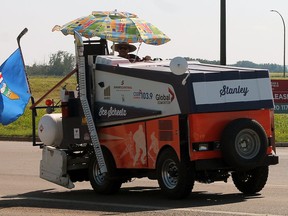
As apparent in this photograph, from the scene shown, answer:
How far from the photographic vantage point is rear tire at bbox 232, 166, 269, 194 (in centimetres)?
1433

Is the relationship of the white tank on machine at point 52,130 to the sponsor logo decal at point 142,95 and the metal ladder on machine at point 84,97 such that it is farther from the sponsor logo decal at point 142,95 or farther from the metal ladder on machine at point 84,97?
the sponsor logo decal at point 142,95

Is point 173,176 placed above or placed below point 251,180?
above

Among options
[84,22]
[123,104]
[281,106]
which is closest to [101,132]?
[123,104]

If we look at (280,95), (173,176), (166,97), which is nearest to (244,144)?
(173,176)

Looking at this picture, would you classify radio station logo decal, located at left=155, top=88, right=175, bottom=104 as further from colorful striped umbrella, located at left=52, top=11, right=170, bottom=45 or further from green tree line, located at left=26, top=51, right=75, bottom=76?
green tree line, located at left=26, top=51, right=75, bottom=76

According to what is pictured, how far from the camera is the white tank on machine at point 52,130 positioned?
15.7 meters

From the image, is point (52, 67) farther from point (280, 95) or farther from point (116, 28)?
point (116, 28)

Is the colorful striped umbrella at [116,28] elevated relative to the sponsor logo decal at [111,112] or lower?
elevated

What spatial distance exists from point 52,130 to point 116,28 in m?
2.12

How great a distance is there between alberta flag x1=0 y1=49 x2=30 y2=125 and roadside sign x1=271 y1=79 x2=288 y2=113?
1881 cm

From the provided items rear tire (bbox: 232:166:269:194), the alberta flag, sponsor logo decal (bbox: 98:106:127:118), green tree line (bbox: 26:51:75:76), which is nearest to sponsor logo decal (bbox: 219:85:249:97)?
rear tire (bbox: 232:166:269:194)

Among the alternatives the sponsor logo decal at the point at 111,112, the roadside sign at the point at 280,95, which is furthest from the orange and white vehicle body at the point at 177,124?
the roadside sign at the point at 280,95

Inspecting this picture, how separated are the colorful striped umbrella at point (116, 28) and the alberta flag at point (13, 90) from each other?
3.07 m

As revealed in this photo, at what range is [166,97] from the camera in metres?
13.8
